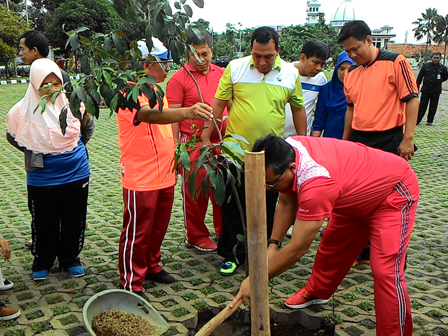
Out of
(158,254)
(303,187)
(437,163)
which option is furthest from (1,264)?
(437,163)

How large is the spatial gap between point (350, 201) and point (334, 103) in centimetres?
184

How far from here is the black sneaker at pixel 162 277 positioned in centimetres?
366

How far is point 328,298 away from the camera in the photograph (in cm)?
328

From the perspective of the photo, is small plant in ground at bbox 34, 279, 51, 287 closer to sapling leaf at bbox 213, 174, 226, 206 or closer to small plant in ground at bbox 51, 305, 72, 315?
small plant in ground at bbox 51, 305, 72, 315

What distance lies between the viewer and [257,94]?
11.5 ft

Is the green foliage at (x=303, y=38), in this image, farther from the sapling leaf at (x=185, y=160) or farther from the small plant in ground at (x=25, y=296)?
the sapling leaf at (x=185, y=160)

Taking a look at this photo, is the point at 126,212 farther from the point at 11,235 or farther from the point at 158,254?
the point at 11,235

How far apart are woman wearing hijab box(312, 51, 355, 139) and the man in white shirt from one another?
0.07 meters

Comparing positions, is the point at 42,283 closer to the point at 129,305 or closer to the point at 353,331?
the point at 129,305

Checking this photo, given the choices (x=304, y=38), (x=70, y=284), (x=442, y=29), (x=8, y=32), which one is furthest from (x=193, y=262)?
(x=442, y=29)

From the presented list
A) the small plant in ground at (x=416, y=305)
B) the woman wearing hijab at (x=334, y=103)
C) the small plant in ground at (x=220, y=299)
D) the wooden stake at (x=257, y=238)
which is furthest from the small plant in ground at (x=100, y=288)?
the woman wearing hijab at (x=334, y=103)

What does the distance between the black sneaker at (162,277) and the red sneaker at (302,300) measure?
91 cm

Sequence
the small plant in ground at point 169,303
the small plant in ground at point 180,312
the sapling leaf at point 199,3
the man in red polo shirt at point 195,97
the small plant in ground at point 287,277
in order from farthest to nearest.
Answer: the man in red polo shirt at point 195,97 < the small plant in ground at point 287,277 < the small plant in ground at point 169,303 < the small plant in ground at point 180,312 < the sapling leaf at point 199,3

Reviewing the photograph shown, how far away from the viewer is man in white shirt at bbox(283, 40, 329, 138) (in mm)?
4074
